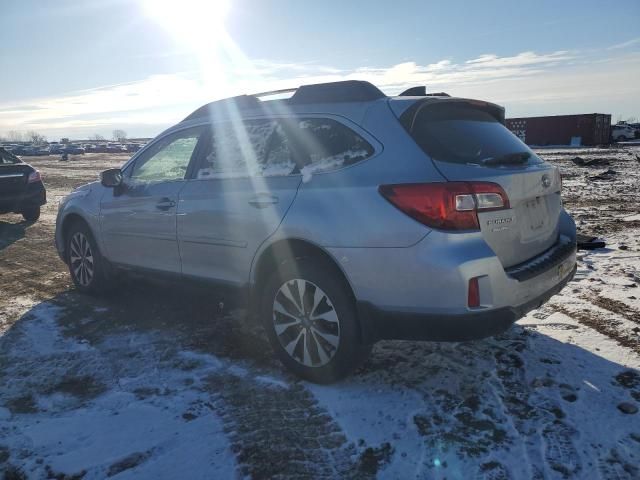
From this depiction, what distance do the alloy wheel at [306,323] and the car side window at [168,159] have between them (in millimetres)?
1583

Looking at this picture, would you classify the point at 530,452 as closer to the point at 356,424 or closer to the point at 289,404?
the point at 356,424

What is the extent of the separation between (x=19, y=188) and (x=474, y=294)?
10.2 meters

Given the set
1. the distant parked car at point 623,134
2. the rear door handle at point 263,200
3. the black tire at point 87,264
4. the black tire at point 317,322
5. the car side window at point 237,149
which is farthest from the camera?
the distant parked car at point 623,134

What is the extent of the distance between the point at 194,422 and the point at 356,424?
96cm

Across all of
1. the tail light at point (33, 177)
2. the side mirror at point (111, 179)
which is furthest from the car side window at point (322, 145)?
the tail light at point (33, 177)

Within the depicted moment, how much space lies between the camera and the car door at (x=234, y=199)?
140 inches

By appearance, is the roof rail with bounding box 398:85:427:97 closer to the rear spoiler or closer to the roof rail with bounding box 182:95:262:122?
the rear spoiler

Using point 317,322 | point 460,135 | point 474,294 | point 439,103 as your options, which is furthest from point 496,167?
point 317,322

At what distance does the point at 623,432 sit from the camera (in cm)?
275

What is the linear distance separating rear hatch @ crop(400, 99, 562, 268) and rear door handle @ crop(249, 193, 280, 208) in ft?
3.36

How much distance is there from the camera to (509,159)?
3275mm

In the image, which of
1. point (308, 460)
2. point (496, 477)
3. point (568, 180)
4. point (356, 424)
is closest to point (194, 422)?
point (308, 460)

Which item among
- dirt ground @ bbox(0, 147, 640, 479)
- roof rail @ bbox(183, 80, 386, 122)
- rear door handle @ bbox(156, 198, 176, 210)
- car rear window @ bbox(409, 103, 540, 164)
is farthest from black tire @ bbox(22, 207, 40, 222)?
car rear window @ bbox(409, 103, 540, 164)

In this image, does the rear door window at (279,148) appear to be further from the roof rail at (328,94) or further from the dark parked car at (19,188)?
the dark parked car at (19,188)
